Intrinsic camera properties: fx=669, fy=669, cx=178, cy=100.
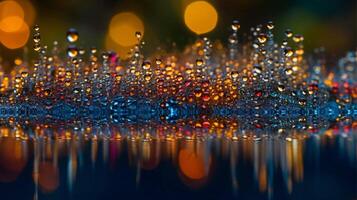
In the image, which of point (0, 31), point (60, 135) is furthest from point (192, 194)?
point (0, 31)

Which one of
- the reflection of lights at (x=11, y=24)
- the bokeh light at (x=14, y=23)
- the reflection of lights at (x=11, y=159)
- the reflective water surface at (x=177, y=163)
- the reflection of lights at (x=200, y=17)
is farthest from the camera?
the reflection of lights at (x=11, y=24)

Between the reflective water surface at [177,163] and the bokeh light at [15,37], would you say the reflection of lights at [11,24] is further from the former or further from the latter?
the reflective water surface at [177,163]

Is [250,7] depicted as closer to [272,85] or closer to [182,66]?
[182,66]

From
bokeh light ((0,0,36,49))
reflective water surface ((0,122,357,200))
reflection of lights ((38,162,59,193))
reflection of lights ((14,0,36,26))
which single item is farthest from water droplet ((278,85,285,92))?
bokeh light ((0,0,36,49))

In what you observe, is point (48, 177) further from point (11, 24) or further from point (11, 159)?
point (11, 24)

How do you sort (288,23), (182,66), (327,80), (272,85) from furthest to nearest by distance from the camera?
(288,23) < (327,80) < (182,66) < (272,85)

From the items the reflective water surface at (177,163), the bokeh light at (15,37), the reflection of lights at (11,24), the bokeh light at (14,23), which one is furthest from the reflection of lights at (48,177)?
the reflection of lights at (11,24)

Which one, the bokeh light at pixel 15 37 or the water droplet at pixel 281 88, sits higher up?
the bokeh light at pixel 15 37
